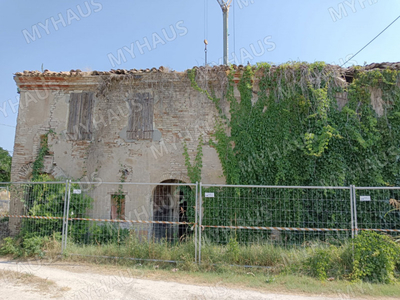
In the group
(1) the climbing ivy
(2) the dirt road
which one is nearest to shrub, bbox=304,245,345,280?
(2) the dirt road

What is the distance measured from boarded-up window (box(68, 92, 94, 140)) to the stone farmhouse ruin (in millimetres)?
37

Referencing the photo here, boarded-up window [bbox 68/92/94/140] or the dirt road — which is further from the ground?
boarded-up window [bbox 68/92/94/140]

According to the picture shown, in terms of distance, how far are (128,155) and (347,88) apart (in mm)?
7706

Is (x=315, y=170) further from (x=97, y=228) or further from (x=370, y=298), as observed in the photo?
(x=97, y=228)

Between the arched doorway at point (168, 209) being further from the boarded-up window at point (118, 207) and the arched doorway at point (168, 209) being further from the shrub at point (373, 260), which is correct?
the shrub at point (373, 260)

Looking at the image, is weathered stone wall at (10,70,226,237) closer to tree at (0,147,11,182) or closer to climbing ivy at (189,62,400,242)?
climbing ivy at (189,62,400,242)

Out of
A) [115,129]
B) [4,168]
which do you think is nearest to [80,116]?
[115,129]

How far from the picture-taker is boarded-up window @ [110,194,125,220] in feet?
34.0

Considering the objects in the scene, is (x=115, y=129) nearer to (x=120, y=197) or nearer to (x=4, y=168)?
(x=120, y=197)

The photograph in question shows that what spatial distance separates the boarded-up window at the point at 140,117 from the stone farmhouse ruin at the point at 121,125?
0.12 ft

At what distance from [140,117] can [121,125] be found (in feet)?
2.51

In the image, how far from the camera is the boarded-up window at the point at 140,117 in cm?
1057

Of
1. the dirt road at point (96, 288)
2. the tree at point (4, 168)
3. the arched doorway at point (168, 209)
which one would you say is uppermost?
the tree at point (4, 168)

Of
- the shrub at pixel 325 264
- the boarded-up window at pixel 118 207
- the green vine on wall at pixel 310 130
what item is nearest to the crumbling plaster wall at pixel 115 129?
the boarded-up window at pixel 118 207
